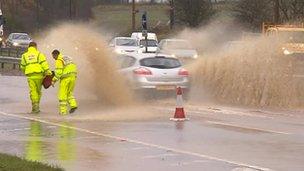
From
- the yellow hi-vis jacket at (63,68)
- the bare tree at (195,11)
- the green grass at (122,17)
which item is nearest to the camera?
the yellow hi-vis jacket at (63,68)

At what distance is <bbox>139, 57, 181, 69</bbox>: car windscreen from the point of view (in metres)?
21.6

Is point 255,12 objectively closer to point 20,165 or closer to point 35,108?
point 35,108

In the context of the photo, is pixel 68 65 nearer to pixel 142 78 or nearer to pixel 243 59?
pixel 142 78

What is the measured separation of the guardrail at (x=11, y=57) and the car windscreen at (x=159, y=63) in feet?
64.9

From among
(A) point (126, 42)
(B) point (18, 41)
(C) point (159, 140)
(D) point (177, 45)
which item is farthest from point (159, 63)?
(B) point (18, 41)

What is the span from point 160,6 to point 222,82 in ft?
360

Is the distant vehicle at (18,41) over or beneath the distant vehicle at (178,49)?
beneath

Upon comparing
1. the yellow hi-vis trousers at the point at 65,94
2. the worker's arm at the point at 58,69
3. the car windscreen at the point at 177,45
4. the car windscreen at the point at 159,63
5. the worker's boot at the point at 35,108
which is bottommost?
the car windscreen at the point at 177,45

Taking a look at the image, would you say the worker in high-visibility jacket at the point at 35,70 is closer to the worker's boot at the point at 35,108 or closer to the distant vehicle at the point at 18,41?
the worker's boot at the point at 35,108

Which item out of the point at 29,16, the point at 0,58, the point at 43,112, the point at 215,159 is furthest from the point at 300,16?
the point at 29,16

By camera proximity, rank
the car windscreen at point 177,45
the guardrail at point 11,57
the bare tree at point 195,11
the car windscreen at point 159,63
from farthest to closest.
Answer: the bare tree at point 195,11 < the car windscreen at point 177,45 < the guardrail at point 11,57 < the car windscreen at point 159,63

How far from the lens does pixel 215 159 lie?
36.5 ft


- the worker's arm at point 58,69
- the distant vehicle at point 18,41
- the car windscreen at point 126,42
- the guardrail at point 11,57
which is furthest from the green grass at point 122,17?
the worker's arm at point 58,69

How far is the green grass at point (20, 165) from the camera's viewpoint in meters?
9.50
